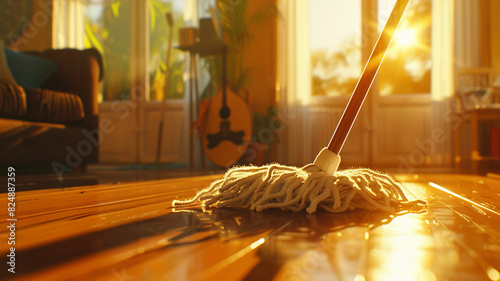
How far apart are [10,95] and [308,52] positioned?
2493mm

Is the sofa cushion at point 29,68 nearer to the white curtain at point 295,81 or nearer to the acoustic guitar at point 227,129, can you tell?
the acoustic guitar at point 227,129

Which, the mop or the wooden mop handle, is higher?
the wooden mop handle

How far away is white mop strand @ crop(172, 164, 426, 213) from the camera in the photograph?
74 centimetres

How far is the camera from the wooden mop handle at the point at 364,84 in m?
0.86

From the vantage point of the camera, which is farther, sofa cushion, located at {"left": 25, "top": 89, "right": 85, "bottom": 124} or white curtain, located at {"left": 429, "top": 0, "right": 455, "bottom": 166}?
white curtain, located at {"left": 429, "top": 0, "right": 455, "bottom": 166}

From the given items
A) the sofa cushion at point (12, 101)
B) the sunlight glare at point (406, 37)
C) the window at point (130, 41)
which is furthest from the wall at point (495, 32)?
the sofa cushion at point (12, 101)

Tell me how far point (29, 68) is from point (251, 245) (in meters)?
2.54

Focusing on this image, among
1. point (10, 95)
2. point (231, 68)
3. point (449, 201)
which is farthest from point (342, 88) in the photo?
point (449, 201)

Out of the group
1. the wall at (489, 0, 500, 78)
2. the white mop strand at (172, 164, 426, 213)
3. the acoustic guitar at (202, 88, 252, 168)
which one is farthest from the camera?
the wall at (489, 0, 500, 78)

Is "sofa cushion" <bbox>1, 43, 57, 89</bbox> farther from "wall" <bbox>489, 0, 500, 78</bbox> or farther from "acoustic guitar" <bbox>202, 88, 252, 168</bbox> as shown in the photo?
"wall" <bbox>489, 0, 500, 78</bbox>

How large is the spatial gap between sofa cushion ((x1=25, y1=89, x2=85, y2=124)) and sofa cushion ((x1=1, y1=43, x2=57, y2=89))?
299 millimetres

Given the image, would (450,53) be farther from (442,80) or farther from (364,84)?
(364,84)

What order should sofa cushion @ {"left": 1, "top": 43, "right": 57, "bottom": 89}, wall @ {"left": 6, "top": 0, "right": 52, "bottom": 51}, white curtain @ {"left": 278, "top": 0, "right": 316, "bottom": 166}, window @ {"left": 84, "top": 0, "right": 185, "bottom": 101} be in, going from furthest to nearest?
wall @ {"left": 6, "top": 0, "right": 52, "bottom": 51} → window @ {"left": 84, "top": 0, "right": 185, "bottom": 101} → white curtain @ {"left": 278, "top": 0, "right": 316, "bottom": 166} → sofa cushion @ {"left": 1, "top": 43, "right": 57, "bottom": 89}

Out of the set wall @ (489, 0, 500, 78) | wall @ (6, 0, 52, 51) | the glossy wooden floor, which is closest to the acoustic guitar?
wall @ (489, 0, 500, 78)
